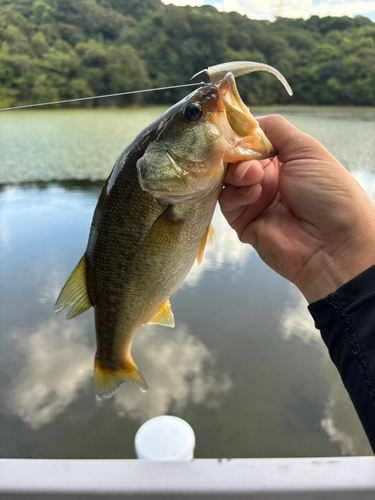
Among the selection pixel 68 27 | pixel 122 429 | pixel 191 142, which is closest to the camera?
pixel 191 142

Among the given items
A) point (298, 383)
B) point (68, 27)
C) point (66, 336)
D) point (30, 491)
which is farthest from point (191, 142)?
point (68, 27)

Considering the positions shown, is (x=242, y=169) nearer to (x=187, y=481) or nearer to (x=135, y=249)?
(x=135, y=249)

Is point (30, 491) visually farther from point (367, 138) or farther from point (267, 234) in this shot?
point (367, 138)

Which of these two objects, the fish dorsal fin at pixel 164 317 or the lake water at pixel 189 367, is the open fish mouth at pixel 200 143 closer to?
the fish dorsal fin at pixel 164 317

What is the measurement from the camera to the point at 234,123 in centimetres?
100

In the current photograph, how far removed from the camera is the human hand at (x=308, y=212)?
1.14 meters

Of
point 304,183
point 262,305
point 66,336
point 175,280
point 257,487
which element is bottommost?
point 66,336

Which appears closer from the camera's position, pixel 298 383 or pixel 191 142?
pixel 191 142

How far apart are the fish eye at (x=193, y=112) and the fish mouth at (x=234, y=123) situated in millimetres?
41

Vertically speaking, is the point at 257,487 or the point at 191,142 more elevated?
the point at 191,142

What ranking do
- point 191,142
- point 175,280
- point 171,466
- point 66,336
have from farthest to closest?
point 66,336 < point 171,466 < point 175,280 < point 191,142

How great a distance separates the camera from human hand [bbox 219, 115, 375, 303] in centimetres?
114

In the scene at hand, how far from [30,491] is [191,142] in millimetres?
1334

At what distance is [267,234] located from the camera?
1429 millimetres
